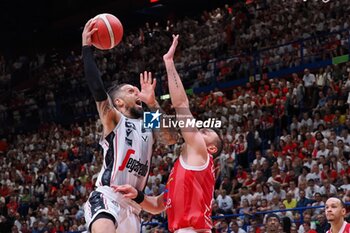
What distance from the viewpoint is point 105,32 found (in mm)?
6012

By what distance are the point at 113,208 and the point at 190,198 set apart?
0.66m

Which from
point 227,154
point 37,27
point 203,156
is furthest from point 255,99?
point 37,27

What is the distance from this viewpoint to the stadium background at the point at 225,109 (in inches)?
559

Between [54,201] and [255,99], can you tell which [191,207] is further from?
[54,201]

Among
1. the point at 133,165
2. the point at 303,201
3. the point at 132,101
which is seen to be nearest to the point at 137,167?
the point at 133,165

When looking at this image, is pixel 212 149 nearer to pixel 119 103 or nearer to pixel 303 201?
pixel 119 103

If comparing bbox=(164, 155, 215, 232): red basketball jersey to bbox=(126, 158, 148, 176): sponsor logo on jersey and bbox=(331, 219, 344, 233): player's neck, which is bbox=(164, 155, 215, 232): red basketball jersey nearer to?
bbox=(126, 158, 148, 176): sponsor logo on jersey

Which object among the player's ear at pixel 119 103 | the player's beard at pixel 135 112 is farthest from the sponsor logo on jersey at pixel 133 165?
the player's ear at pixel 119 103

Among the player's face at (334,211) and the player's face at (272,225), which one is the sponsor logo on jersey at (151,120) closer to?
the player's face at (334,211)

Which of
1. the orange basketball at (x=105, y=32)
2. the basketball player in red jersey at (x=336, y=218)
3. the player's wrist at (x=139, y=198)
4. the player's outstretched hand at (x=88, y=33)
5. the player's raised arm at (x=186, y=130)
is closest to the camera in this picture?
the player's raised arm at (x=186, y=130)

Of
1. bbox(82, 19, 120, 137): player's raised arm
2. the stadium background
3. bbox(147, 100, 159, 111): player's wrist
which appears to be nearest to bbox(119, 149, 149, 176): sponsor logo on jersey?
bbox(82, 19, 120, 137): player's raised arm

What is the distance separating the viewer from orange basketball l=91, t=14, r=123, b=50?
598 cm

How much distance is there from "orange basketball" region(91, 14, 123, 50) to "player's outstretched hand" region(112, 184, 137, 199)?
1.30m

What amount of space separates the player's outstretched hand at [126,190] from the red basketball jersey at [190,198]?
12.4 inches
